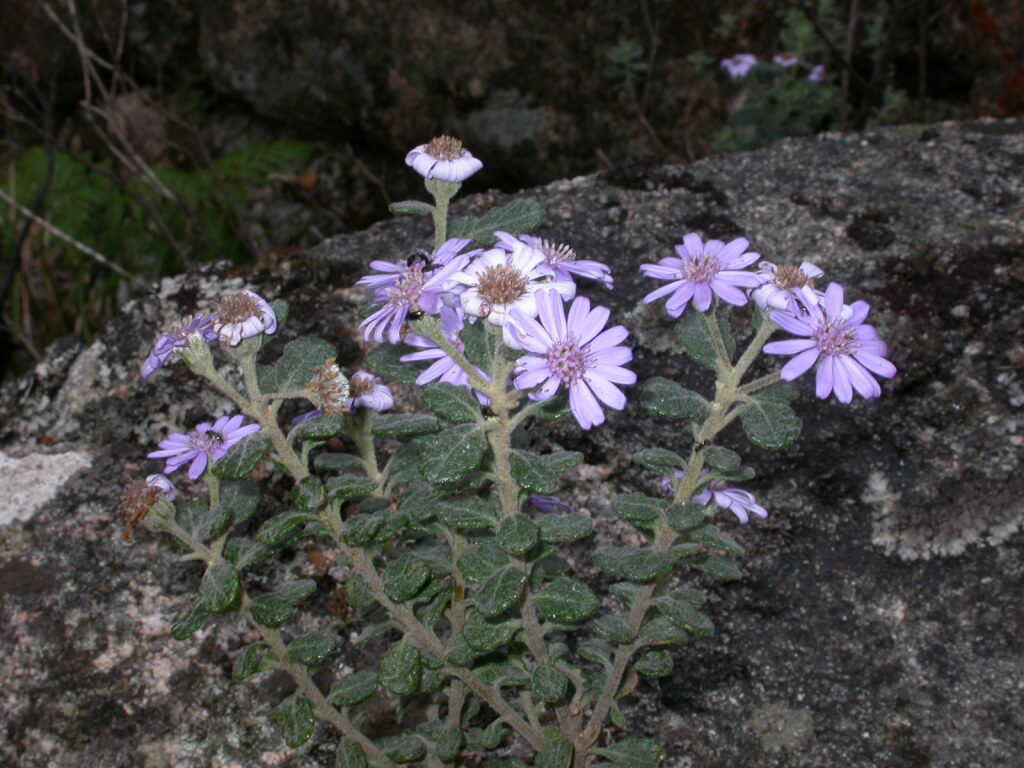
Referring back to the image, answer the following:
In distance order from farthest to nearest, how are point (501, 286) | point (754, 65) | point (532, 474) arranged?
point (754, 65)
point (532, 474)
point (501, 286)

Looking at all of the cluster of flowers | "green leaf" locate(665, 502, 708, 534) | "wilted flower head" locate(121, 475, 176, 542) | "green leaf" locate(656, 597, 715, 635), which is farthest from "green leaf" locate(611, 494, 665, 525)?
the cluster of flowers

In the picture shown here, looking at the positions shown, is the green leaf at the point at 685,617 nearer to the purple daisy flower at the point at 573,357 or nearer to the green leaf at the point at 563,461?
the green leaf at the point at 563,461

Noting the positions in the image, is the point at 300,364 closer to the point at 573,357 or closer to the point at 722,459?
the point at 573,357

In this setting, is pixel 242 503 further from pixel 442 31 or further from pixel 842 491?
pixel 442 31

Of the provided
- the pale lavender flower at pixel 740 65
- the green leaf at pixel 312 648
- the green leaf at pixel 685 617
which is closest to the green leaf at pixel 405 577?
the green leaf at pixel 312 648

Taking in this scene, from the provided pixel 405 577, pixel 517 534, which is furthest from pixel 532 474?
pixel 405 577
